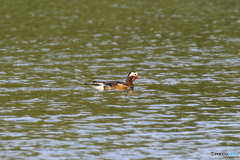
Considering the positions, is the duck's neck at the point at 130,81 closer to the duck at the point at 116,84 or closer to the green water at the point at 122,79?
the duck at the point at 116,84

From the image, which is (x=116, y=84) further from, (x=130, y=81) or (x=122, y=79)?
(x=122, y=79)

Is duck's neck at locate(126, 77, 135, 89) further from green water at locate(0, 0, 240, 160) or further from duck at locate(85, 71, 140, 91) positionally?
green water at locate(0, 0, 240, 160)

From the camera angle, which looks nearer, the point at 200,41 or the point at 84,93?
the point at 84,93

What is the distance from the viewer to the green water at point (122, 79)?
65.9 ft

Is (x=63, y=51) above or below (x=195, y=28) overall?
below

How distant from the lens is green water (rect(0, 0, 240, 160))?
65.9ft

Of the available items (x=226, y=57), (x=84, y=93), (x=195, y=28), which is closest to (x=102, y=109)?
(x=84, y=93)

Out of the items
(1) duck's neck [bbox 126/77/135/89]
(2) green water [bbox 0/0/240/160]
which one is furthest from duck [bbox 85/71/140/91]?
(2) green water [bbox 0/0/240/160]

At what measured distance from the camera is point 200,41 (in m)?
46.0

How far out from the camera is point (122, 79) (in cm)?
3278

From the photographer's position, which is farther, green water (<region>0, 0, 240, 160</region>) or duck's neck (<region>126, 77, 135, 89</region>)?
duck's neck (<region>126, 77, 135, 89</region>)

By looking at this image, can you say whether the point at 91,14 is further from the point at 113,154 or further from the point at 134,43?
the point at 113,154

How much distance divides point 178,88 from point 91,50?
43.9 ft

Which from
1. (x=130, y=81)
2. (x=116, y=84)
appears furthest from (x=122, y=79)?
(x=116, y=84)
